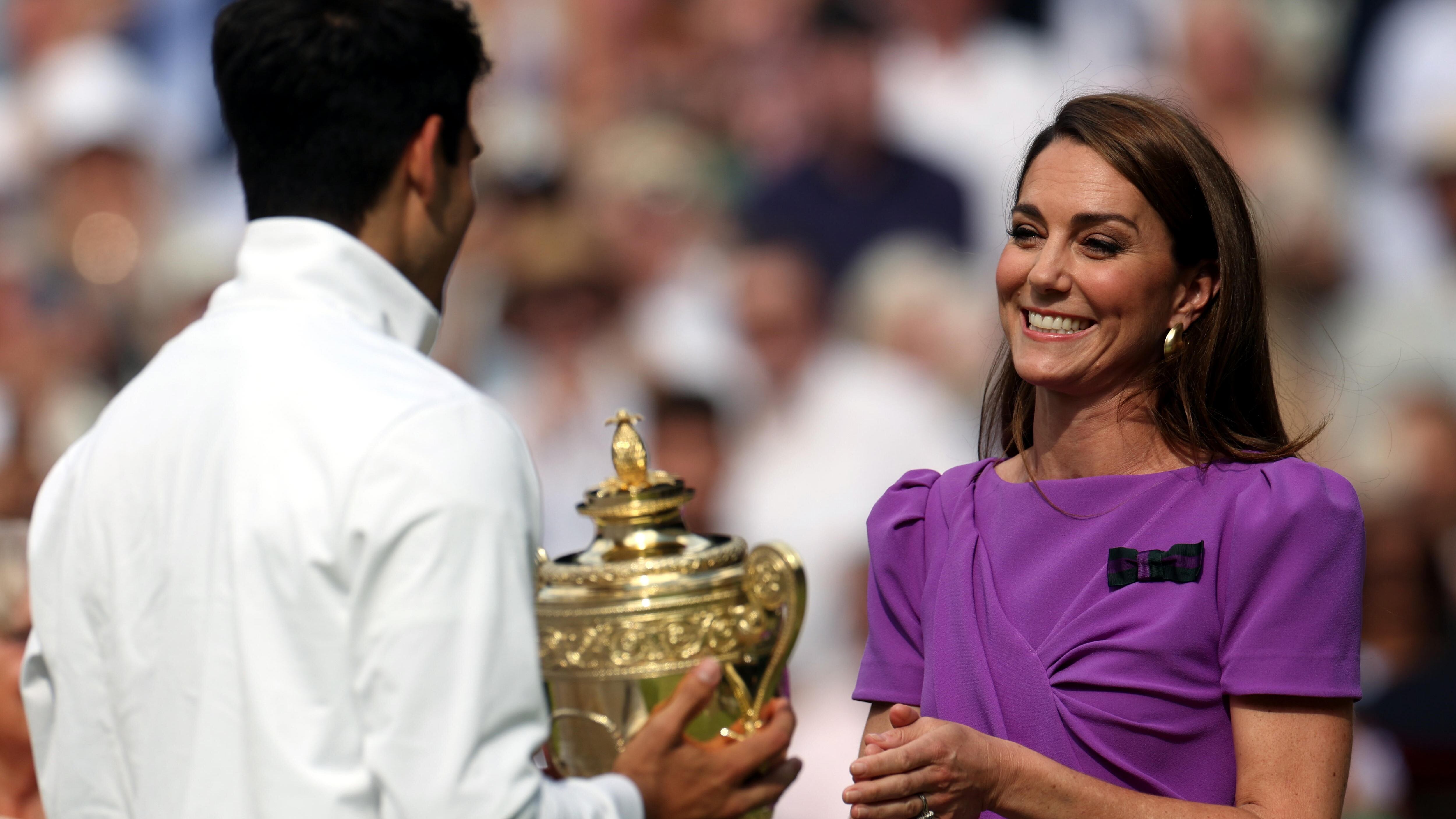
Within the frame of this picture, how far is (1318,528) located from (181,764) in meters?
1.58

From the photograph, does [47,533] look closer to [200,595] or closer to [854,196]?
[200,595]

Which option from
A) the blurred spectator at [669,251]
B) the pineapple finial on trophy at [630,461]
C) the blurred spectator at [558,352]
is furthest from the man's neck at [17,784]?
the blurred spectator at [669,251]

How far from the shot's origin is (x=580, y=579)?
2.29 metres

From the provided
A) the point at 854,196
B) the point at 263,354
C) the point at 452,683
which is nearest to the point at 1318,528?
the point at 452,683

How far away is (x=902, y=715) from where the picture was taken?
2.16 metres

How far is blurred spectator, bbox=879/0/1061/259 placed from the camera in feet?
22.3

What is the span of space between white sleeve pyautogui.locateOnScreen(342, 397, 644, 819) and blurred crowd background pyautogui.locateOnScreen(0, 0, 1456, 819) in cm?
430

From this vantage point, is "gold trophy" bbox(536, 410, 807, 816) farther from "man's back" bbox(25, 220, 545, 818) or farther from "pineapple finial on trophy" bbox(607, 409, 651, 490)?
"man's back" bbox(25, 220, 545, 818)

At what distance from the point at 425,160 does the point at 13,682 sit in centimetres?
202

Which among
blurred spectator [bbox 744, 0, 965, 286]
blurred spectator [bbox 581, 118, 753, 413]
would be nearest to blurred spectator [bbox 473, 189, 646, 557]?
blurred spectator [bbox 581, 118, 753, 413]

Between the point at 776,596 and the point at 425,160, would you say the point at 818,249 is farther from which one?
the point at 425,160

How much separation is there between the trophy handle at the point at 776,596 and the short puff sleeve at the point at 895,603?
0.30 m

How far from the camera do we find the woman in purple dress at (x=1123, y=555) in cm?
214

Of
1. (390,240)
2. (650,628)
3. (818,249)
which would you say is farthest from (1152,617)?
(818,249)
